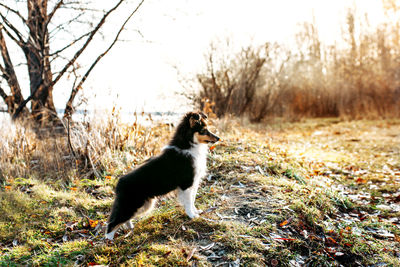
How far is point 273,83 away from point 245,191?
13857 mm

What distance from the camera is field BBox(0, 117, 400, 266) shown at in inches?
146

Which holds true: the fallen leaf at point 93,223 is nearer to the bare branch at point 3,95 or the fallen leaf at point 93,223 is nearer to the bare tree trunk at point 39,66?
the bare tree trunk at point 39,66

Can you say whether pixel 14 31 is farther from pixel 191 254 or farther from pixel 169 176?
pixel 191 254

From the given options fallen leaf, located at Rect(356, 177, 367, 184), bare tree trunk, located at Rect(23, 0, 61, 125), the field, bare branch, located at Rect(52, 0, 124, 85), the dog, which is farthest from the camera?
bare branch, located at Rect(52, 0, 124, 85)

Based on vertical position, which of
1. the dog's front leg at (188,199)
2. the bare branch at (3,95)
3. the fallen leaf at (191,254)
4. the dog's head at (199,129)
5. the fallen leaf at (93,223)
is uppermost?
Result: the bare branch at (3,95)

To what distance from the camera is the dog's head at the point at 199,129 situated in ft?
13.5

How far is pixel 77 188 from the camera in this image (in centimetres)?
595

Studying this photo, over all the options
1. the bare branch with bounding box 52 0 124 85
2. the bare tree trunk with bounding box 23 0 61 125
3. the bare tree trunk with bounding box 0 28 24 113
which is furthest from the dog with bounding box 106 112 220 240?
the bare tree trunk with bounding box 0 28 24 113

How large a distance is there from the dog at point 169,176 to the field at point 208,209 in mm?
362

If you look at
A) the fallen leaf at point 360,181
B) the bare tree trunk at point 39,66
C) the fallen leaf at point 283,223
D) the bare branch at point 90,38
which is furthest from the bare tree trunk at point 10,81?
the fallen leaf at point 360,181

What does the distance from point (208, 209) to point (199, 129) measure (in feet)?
4.13

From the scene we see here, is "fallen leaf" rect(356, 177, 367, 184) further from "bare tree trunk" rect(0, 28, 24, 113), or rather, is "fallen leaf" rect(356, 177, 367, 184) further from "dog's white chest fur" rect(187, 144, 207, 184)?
"bare tree trunk" rect(0, 28, 24, 113)

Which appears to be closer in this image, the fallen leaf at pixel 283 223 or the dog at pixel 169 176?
the dog at pixel 169 176

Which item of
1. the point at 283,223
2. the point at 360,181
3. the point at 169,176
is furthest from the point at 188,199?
the point at 360,181
